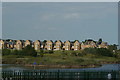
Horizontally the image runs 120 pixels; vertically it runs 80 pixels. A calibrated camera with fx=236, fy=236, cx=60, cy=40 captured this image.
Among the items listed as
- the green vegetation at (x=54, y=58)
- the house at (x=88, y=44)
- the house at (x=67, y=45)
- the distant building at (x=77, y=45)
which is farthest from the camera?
the house at (x=88, y=44)

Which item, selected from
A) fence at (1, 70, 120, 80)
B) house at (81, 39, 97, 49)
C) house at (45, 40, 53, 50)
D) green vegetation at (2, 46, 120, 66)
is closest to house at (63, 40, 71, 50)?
house at (45, 40, 53, 50)

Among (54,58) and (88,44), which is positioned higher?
(88,44)

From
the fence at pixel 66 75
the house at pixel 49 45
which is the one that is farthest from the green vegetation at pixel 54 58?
the fence at pixel 66 75

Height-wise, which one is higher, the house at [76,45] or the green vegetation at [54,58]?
the house at [76,45]

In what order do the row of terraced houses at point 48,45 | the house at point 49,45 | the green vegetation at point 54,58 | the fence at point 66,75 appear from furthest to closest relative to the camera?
the house at point 49,45 < the row of terraced houses at point 48,45 < the green vegetation at point 54,58 < the fence at point 66,75

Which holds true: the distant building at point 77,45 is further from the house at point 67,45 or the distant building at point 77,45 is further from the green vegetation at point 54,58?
the green vegetation at point 54,58

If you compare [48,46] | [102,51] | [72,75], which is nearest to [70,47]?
[48,46]

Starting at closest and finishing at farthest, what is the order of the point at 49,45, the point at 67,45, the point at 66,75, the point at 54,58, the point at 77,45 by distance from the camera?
1. the point at 66,75
2. the point at 54,58
3. the point at 67,45
4. the point at 77,45
5. the point at 49,45

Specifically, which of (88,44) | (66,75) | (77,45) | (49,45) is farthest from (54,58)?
(88,44)

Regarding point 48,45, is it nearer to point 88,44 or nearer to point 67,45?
point 67,45

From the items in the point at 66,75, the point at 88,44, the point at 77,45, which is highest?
the point at 88,44

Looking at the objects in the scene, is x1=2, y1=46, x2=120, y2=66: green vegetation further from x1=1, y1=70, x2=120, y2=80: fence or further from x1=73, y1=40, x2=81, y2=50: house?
x1=1, y1=70, x2=120, y2=80: fence

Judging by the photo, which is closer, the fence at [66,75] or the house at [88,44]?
the fence at [66,75]

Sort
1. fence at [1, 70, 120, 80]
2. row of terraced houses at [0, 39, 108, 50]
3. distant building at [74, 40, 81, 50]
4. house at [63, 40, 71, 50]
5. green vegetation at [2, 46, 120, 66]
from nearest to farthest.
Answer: fence at [1, 70, 120, 80] < green vegetation at [2, 46, 120, 66] < row of terraced houses at [0, 39, 108, 50] < house at [63, 40, 71, 50] < distant building at [74, 40, 81, 50]
